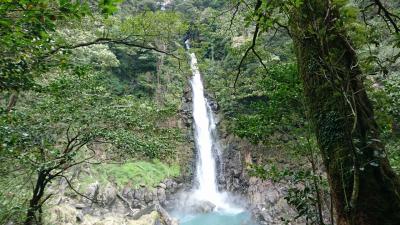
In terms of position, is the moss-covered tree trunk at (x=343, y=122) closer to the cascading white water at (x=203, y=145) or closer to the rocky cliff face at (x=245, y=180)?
the rocky cliff face at (x=245, y=180)

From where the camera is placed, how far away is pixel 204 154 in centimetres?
1978

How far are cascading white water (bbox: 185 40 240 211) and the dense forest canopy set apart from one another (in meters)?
6.78

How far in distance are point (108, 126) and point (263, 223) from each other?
9070 mm

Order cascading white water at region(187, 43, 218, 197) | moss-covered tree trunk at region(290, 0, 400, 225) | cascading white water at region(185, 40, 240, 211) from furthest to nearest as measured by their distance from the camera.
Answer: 1. cascading white water at region(187, 43, 218, 197)
2. cascading white water at region(185, 40, 240, 211)
3. moss-covered tree trunk at region(290, 0, 400, 225)

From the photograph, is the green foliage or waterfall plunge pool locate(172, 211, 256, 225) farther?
the green foliage

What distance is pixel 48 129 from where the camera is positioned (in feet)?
19.5

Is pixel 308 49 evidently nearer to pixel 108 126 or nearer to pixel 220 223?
pixel 108 126

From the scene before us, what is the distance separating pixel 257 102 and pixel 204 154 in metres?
13.0

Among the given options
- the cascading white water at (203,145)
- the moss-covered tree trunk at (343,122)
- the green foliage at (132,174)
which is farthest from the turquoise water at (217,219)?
the moss-covered tree trunk at (343,122)

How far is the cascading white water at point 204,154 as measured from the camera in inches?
708

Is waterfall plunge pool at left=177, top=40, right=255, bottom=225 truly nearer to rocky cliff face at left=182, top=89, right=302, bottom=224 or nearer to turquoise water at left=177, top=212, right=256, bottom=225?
turquoise water at left=177, top=212, right=256, bottom=225

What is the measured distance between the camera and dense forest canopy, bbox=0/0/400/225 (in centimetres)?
231

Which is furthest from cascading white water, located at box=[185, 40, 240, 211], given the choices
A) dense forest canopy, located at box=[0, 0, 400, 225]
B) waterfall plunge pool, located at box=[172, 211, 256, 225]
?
dense forest canopy, located at box=[0, 0, 400, 225]

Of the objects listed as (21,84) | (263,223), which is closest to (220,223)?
(263,223)
